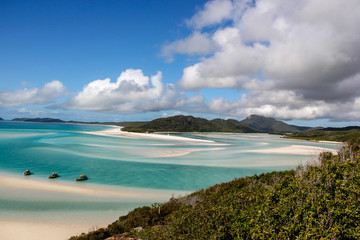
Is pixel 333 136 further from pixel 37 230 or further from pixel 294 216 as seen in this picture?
pixel 37 230

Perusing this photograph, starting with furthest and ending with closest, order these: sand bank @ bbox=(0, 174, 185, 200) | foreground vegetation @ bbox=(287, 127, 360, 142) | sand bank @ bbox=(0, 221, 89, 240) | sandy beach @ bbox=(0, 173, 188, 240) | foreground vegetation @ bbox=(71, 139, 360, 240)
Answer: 1. foreground vegetation @ bbox=(287, 127, 360, 142)
2. sand bank @ bbox=(0, 174, 185, 200)
3. sandy beach @ bbox=(0, 173, 188, 240)
4. sand bank @ bbox=(0, 221, 89, 240)
5. foreground vegetation @ bbox=(71, 139, 360, 240)

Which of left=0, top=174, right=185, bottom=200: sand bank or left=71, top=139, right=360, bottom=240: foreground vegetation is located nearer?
left=71, top=139, right=360, bottom=240: foreground vegetation

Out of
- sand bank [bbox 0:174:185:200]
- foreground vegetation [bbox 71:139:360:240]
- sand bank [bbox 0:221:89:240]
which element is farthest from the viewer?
sand bank [bbox 0:174:185:200]

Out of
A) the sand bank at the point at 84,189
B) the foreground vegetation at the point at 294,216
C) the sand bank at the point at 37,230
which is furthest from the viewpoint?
the sand bank at the point at 84,189

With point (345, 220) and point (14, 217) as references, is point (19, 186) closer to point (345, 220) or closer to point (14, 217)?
point (14, 217)

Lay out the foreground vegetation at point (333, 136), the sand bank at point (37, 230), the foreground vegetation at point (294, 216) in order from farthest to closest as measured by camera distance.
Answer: the foreground vegetation at point (333, 136), the sand bank at point (37, 230), the foreground vegetation at point (294, 216)

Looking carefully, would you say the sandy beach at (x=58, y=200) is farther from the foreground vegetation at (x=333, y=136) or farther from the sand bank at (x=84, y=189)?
the foreground vegetation at (x=333, y=136)

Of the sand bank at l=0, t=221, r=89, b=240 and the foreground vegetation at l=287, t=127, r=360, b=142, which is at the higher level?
the foreground vegetation at l=287, t=127, r=360, b=142

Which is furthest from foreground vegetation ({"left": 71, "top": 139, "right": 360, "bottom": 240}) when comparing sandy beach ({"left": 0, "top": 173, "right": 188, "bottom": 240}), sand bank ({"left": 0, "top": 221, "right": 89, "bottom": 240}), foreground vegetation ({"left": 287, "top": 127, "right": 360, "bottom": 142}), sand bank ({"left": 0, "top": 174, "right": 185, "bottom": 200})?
foreground vegetation ({"left": 287, "top": 127, "right": 360, "bottom": 142})

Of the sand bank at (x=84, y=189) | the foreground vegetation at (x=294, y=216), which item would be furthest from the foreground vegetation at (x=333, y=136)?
the foreground vegetation at (x=294, y=216)

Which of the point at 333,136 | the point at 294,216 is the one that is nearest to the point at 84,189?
the point at 294,216

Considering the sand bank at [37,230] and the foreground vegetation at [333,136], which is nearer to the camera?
the sand bank at [37,230]

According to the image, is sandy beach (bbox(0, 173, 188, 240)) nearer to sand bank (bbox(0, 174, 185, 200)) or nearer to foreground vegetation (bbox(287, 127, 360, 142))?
sand bank (bbox(0, 174, 185, 200))
